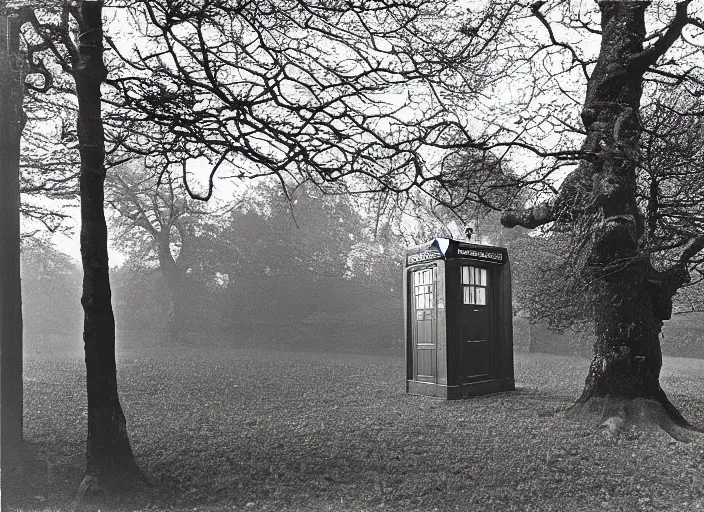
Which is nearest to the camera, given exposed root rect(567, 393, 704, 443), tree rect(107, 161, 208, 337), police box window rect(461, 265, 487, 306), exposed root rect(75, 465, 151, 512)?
exposed root rect(75, 465, 151, 512)

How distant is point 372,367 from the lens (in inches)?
184

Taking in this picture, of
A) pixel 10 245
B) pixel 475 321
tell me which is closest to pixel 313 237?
pixel 10 245

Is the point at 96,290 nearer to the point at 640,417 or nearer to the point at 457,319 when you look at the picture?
the point at 640,417

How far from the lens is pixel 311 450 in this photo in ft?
9.39

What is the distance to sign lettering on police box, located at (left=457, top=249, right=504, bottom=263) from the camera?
4840 mm

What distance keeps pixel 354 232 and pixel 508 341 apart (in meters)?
2.61

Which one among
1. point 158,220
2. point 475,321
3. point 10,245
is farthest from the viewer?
point 475,321

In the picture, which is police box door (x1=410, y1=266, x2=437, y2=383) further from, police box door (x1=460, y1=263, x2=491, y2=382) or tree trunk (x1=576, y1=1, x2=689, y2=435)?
tree trunk (x1=576, y1=1, x2=689, y2=435)

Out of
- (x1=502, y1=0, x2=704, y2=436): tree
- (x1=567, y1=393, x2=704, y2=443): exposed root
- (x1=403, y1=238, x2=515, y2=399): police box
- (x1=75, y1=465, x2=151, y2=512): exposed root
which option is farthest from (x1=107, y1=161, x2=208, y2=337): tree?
(x1=567, y1=393, x2=704, y2=443): exposed root

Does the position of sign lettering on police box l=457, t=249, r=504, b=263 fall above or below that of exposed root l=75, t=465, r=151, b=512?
above

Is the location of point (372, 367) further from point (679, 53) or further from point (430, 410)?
point (679, 53)

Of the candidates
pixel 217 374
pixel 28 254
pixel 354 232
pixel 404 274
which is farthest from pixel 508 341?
pixel 28 254

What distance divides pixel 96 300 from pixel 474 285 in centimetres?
337

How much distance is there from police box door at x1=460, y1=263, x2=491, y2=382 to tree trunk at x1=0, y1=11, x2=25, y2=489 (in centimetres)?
342
